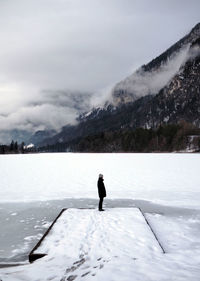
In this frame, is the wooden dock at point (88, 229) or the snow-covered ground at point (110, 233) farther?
the wooden dock at point (88, 229)

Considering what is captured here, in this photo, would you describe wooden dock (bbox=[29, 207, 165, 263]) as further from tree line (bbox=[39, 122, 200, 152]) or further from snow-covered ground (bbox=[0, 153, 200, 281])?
tree line (bbox=[39, 122, 200, 152])

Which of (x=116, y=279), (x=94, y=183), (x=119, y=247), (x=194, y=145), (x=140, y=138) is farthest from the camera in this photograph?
(x=140, y=138)

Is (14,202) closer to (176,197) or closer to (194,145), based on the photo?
(176,197)

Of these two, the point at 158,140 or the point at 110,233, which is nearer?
the point at 110,233

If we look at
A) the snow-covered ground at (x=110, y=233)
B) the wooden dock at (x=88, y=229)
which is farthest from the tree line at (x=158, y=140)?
the wooden dock at (x=88, y=229)

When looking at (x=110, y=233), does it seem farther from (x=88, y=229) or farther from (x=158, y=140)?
(x=158, y=140)

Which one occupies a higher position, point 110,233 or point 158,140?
point 158,140

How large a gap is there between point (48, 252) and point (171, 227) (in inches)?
221

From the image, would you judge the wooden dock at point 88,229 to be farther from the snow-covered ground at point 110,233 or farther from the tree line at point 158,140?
the tree line at point 158,140

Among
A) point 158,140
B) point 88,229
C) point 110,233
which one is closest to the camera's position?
point 110,233

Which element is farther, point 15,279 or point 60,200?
point 60,200

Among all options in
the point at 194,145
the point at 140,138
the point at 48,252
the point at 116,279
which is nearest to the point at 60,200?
the point at 48,252

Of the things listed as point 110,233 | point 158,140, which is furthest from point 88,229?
point 158,140

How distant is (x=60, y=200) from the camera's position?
57.0ft
